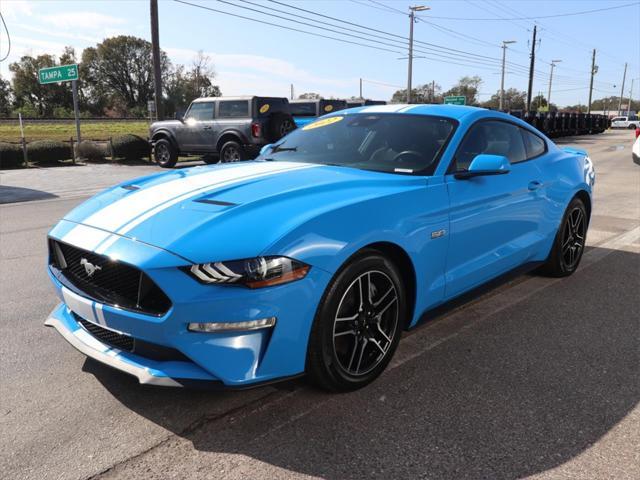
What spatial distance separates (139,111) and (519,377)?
102 metres

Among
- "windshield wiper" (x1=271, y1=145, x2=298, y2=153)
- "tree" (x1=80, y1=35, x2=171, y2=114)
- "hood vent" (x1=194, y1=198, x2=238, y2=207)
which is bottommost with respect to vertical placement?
"hood vent" (x1=194, y1=198, x2=238, y2=207)

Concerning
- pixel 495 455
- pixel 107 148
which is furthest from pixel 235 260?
pixel 107 148

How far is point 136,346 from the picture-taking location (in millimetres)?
2445

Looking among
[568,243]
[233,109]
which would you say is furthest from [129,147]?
[568,243]

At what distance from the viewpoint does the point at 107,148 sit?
1916 centimetres

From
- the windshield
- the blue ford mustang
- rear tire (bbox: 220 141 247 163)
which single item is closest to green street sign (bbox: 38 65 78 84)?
rear tire (bbox: 220 141 247 163)

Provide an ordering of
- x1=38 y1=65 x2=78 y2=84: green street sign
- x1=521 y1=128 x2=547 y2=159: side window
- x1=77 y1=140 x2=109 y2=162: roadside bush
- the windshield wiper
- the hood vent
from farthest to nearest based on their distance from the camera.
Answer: x1=38 y1=65 x2=78 y2=84: green street sign < x1=77 y1=140 x2=109 y2=162: roadside bush < x1=521 y1=128 x2=547 y2=159: side window < the windshield wiper < the hood vent

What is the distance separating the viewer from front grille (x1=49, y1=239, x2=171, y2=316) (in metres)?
2.37

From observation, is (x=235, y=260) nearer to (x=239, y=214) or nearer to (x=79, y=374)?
(x=239, y=214)

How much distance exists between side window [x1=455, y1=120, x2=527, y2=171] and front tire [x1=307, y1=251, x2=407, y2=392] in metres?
1.08

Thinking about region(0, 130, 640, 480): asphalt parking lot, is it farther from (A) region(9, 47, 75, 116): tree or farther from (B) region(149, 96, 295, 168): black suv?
(A) region(9, 47, 75, 116): tree

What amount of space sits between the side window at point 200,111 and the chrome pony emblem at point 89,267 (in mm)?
13378

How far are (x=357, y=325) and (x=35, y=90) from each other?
10120cm

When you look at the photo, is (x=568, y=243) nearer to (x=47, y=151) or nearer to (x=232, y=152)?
(x=232, y=152)
